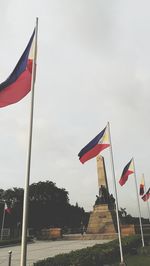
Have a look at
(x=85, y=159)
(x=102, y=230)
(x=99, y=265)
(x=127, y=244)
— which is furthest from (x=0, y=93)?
(x=102, y=230)

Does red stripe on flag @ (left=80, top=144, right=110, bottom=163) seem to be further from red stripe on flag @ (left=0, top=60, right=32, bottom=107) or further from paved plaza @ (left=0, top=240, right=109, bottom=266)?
paved plaza @ (left=0, top=240, right=109, bottom=266)

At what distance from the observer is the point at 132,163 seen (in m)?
19.1

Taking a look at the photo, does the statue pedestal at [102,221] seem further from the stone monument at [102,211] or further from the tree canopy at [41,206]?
the tree canopy at [41,206]

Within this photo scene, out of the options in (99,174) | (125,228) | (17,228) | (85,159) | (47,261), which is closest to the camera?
(47,261)

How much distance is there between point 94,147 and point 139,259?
592 cm

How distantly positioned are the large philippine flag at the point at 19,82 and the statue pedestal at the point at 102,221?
30.2 metres

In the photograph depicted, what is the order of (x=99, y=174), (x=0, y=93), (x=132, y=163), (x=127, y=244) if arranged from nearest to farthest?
(x=0, y=93) → (x=127, y=244) → (x=132, y=163) → (x=99, y=174)

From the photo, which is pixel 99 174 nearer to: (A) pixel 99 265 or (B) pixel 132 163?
(B) pixel 132 163

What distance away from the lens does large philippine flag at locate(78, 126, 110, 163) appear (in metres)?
12.8

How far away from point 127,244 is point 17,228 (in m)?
53.5

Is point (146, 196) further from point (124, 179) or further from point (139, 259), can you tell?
point (139, 259)

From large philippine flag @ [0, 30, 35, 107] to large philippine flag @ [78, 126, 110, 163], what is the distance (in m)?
5.30

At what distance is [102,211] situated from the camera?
3675 centimetres

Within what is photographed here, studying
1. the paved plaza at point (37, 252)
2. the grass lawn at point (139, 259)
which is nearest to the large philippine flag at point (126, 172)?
the grass lawn at point (139, 259)
